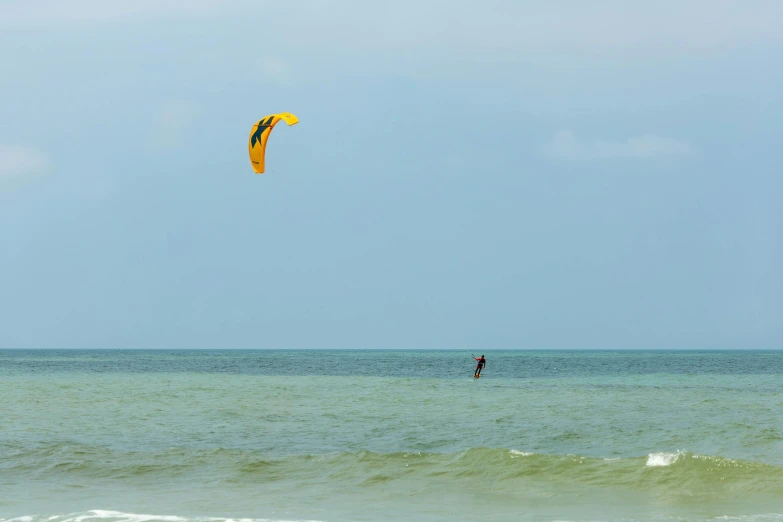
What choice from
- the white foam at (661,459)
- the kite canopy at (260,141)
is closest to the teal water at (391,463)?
the white foam at (661,459)

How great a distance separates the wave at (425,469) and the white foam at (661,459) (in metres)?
0.02

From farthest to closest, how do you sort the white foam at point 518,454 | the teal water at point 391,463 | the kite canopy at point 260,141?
1. the kite canopy at point 260,141
2. the white foam at point 518,454
3. the teal water at point 391,463

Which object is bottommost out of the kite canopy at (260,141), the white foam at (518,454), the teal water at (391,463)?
the teal water at (391,463)

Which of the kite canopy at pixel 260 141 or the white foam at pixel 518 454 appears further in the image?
the kite canopy at pixel 260 141

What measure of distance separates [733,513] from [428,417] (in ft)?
40.3

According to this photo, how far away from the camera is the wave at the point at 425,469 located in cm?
1391

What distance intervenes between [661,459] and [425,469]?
438cm

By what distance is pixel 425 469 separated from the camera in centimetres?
1497

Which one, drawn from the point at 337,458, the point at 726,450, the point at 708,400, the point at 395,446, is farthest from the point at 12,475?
the point at 708,400

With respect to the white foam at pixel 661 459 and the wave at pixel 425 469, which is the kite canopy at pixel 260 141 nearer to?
the wave at pixel 425 469

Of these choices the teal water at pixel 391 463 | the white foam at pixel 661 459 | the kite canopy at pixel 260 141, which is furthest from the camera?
the kite canopy at pixel 260 141

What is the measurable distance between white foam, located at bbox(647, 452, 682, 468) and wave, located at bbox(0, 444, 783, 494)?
2 cm

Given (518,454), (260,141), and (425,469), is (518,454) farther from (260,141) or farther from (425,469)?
(260,141)

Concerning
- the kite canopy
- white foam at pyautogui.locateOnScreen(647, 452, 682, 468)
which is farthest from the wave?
the kite canopy
